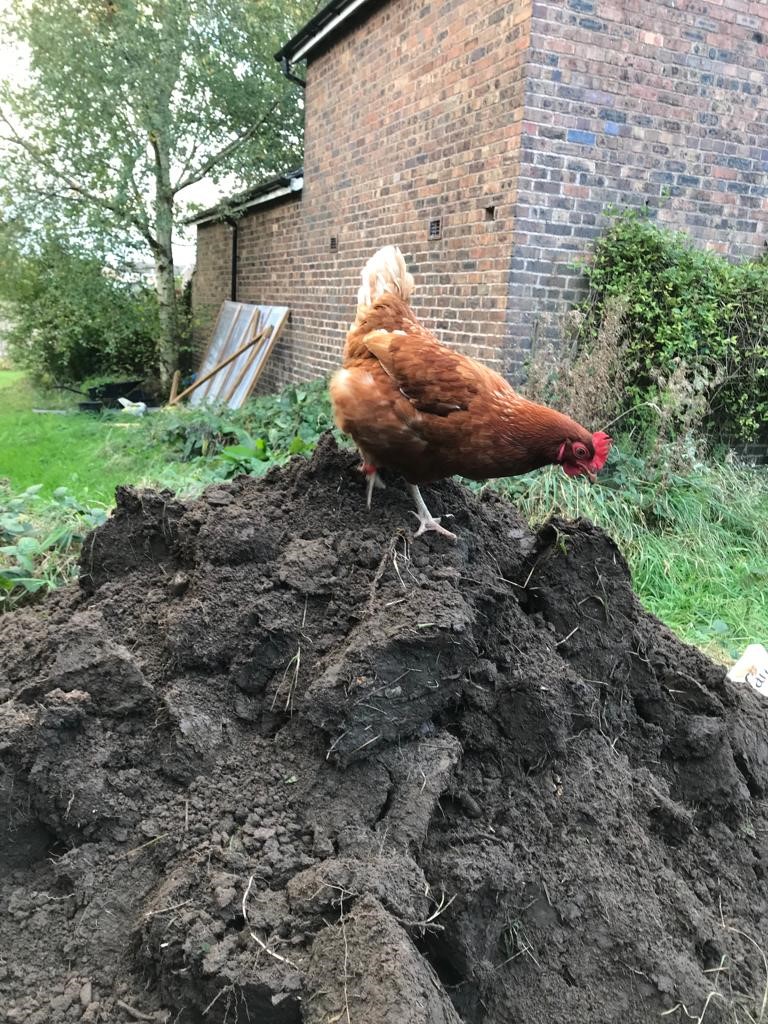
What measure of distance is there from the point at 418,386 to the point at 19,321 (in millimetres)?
14638

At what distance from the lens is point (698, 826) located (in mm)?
2143

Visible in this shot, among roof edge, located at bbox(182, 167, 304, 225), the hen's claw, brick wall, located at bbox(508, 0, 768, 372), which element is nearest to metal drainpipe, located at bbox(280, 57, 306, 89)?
roof edge, located at bbox(182, 167, 304, 225)

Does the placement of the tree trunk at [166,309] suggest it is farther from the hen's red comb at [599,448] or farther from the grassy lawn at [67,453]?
the hen's red comb at [599,448]

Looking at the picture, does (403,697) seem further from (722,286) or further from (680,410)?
(722,286)

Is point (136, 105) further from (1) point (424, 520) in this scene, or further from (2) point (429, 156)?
(1) point (424, 520)

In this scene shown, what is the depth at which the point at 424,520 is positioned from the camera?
2375 millimetres

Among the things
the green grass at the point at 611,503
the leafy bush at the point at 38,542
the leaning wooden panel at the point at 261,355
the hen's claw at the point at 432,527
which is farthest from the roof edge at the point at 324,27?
the hen's claw at the point at 432,527

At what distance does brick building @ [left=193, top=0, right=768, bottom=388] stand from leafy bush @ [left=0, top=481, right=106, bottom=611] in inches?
151

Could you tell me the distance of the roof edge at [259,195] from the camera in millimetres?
10523

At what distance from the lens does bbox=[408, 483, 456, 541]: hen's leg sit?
2361 mm

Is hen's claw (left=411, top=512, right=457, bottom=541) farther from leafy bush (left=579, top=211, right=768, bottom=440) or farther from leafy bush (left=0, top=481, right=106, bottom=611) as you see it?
leafy bush (left=579, top=211, right=768, bottom=440)

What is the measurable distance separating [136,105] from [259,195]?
A: 7.58ft

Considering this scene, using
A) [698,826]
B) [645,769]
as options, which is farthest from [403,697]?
[698,826]

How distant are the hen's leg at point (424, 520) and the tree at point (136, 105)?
11338 millimetres
